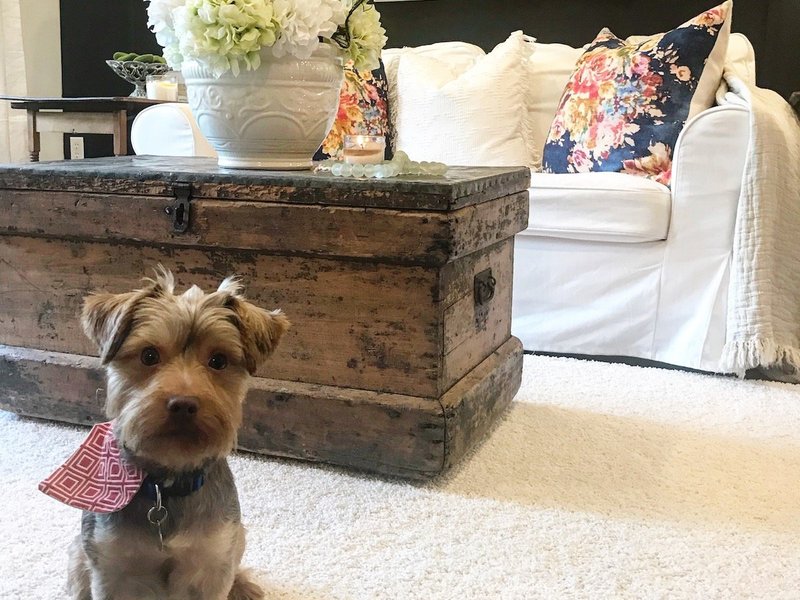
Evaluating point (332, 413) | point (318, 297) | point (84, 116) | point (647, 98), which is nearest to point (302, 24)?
point (318, 297)

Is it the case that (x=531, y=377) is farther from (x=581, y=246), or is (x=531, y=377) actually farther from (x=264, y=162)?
(x=264, y=162)

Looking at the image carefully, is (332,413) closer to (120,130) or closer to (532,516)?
(532,516)

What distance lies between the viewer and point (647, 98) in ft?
7.80

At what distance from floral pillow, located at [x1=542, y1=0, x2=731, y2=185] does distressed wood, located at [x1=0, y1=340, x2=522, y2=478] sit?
95 centimetres

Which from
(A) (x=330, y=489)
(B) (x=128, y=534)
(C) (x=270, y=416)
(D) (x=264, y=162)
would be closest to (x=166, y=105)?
(D) (x=264, y=162)

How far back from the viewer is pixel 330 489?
1.48m

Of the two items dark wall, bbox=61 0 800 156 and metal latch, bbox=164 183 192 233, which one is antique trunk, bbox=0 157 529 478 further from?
dark wall, bbox=61 0 800 156

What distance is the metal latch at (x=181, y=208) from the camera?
152 centimetres

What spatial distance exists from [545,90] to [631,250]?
2.94ft

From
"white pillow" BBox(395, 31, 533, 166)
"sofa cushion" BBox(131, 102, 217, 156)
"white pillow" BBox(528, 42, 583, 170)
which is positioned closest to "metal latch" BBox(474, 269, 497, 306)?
"sofa cushion" BBox(131, 102, 217, 156)

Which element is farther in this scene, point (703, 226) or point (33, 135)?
point (33, 135)

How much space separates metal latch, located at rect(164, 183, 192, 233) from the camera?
1.52 metres

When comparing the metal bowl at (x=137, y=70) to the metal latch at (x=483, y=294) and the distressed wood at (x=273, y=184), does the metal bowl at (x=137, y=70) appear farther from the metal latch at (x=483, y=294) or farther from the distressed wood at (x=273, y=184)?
the metal latch at (x=483, y=294)

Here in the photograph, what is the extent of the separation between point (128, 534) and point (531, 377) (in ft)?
4.51
